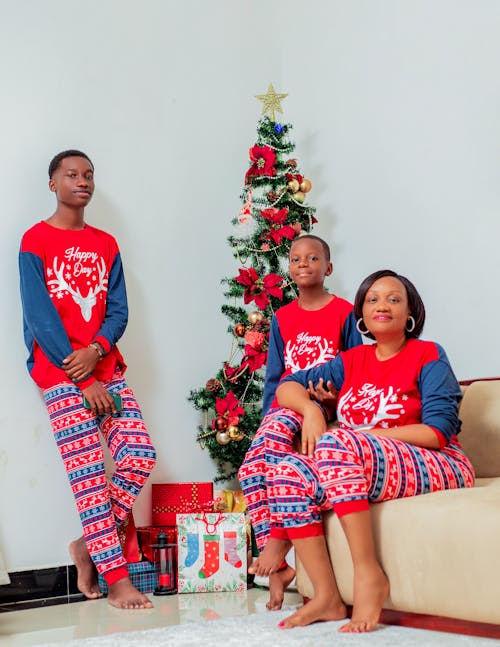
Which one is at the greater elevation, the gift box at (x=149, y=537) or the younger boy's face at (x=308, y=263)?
the younger boy's face at (x=308, y=263)

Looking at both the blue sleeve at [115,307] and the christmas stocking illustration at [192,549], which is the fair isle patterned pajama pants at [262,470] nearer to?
the christmas stocking illustration at [192,549]

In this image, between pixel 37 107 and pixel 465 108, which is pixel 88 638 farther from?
pixel 465 108

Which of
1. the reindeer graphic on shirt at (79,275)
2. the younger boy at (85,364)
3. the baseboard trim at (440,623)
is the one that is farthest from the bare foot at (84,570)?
the baseboard trim at (440,623)

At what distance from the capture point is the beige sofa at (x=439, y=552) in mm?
2064

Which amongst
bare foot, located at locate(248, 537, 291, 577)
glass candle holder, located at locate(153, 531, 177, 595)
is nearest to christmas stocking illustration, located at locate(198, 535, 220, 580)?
glass candle holder, located at locate(153, 531, 177, 595)

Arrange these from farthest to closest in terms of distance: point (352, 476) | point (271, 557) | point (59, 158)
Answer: point (59, 158) → point (271, 557) → point (352, 476)

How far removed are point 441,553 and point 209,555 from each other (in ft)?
4.45

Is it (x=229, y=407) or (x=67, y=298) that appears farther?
(x=229, y=407)

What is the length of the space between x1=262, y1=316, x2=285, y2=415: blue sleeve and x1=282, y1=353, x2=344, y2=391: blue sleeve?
282mm

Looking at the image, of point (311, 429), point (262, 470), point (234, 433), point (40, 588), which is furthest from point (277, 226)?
point (40, 588)

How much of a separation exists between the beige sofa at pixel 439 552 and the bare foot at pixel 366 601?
7cm

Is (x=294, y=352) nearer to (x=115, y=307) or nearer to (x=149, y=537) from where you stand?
(x=115, y=307)

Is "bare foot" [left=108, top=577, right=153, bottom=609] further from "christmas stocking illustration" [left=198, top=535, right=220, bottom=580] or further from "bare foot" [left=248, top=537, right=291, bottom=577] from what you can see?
"bare foot" [left=248, top=537, right=291, bottom=577]

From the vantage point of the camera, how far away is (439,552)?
2.16 m
